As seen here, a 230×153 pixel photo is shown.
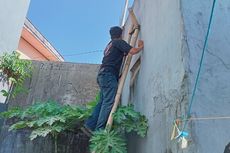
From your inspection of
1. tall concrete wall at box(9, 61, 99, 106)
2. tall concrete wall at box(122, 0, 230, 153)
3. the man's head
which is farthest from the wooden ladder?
tall concrete wall at box(9, 61, 99, 106)

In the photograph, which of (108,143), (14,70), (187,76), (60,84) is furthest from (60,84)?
(187,76)

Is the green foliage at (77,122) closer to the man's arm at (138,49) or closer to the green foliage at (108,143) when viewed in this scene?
the green foliage at (108,143)

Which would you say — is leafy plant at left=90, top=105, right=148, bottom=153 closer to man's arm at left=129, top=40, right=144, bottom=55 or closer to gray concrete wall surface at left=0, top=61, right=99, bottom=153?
man's arm at left=129, top=40, right=144, bottom=55

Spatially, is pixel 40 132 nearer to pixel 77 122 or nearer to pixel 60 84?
pixel 77 122

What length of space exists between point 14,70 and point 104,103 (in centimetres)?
251

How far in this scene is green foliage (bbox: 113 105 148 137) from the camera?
236 centimetres

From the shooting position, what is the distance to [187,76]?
174cm

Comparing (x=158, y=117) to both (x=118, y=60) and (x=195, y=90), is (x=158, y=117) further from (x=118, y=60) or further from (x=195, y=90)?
(x=118, y=60)

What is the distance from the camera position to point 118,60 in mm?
2984

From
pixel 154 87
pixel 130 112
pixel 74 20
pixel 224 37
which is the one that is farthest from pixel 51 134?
pixel 74 20

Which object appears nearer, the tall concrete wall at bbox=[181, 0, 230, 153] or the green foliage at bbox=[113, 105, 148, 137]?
the tall concrete wall at bbox=[181, 0, 230, 153]

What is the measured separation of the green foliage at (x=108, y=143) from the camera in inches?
88.0

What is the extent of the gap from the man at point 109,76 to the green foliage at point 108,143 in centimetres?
22

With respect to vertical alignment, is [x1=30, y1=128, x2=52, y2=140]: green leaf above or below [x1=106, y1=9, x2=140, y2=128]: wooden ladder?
below
